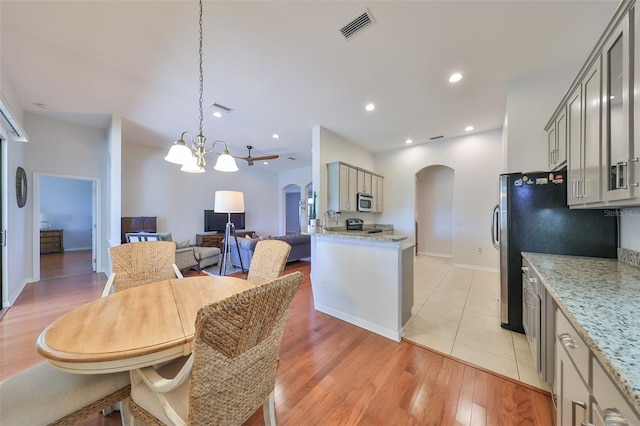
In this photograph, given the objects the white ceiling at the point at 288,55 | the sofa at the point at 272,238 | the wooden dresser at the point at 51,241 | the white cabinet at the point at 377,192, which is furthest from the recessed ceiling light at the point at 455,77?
the wooden dresser at the point at 51,241

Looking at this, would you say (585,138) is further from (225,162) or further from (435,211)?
(435,211)

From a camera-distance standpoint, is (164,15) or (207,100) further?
(207,100)

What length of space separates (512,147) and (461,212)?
238 centimetres

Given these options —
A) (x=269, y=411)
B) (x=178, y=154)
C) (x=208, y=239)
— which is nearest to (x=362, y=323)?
(x=269, y=411)

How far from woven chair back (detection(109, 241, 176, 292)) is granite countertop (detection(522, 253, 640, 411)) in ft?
9.14

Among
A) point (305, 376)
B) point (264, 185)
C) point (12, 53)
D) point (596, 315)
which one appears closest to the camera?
point (596, 315)

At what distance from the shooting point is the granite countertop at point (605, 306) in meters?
0.59

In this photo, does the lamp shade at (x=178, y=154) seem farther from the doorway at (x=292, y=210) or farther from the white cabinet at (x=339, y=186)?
the doorway at (x=292, y=210)

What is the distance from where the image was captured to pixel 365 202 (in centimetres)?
512

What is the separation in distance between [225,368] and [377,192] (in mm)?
5365

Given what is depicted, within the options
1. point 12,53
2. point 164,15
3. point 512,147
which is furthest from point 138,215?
point 512,147

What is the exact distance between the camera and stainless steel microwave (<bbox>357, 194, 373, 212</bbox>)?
4.95 m

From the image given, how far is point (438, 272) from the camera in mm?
4629

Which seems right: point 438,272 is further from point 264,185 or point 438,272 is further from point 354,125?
point 264,185
